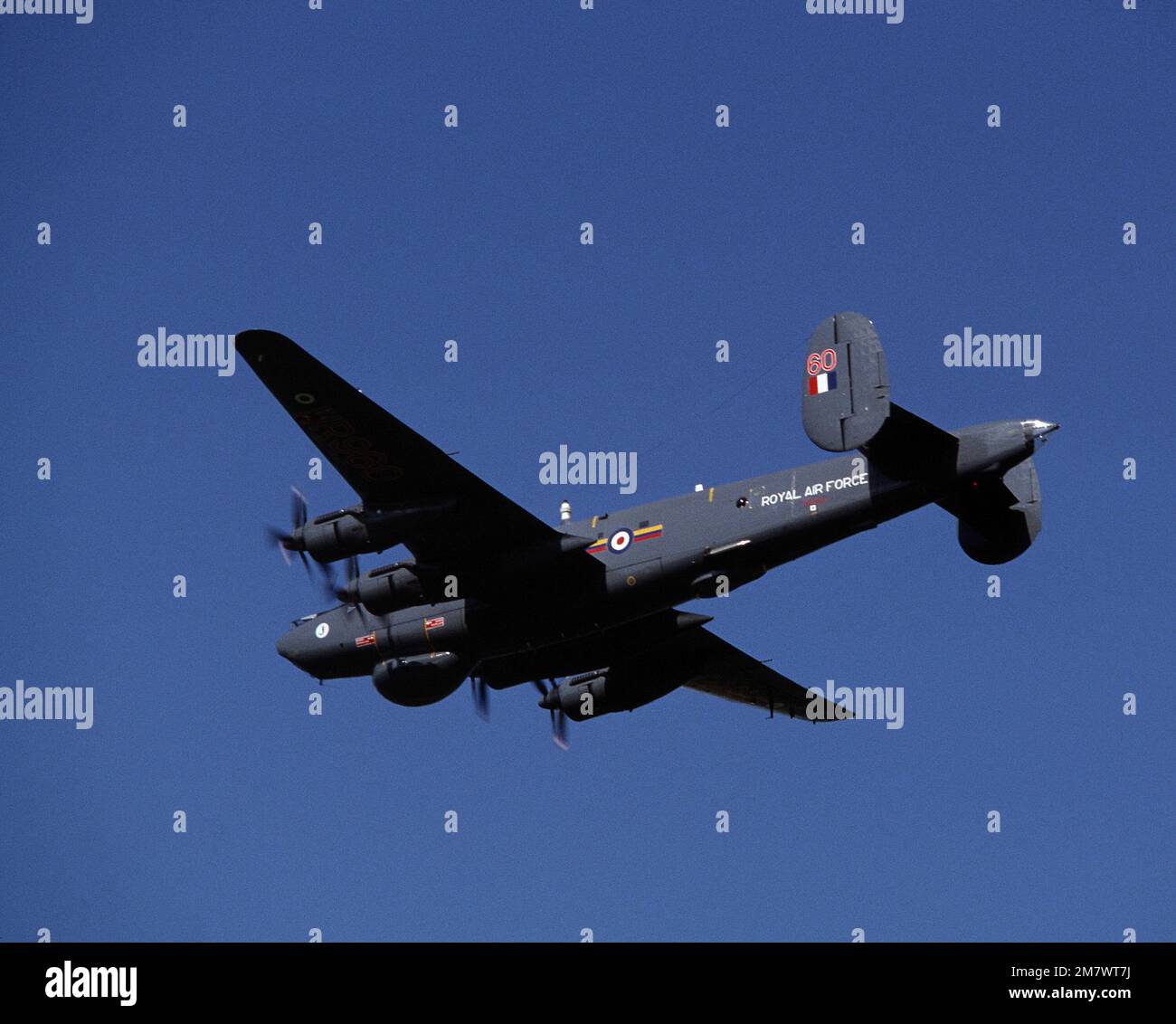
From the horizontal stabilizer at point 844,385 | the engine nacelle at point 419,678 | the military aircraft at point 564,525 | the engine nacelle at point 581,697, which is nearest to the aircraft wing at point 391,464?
the military aircraft at point 564,525

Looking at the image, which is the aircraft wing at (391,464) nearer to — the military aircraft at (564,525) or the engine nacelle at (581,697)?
the military aircraft at (564,525)

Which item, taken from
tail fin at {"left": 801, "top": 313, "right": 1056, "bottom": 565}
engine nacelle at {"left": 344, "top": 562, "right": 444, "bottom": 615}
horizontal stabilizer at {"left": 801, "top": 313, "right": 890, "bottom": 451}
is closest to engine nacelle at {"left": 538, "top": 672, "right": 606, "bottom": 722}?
engine nacelle at {"left": 344, "top": 562, "right": 444, "bottom": 615}

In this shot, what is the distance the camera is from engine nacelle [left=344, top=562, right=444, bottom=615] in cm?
3328

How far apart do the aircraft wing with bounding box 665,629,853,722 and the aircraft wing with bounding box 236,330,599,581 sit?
5.93 m

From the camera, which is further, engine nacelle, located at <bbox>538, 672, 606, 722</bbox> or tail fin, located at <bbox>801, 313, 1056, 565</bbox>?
engine nacelle, located at <bbox>538, 672, 606, 722</bbox>

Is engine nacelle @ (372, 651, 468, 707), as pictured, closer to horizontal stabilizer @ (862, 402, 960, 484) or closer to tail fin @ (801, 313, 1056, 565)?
tail fin @ (801, 313, 1056, 565)

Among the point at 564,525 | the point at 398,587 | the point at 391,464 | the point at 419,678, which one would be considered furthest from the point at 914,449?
the point at 419,678

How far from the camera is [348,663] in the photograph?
35.6 metres

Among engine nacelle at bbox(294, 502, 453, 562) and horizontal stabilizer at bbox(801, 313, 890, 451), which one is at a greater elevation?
horizontal stabilizer at bbox(801, 313, 890, 451)

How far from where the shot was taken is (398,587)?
109 ft

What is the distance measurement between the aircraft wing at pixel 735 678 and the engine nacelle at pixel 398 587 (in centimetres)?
666
